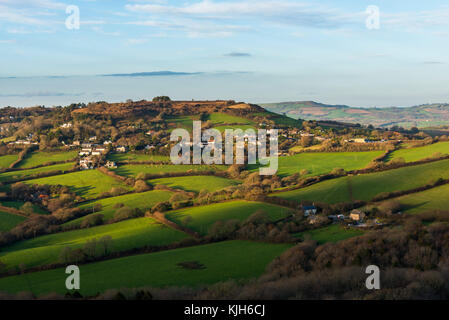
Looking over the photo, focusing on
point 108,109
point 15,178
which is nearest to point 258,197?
point 15,178

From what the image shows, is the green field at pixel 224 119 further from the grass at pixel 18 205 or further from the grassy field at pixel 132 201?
the grass at pixel 18 205

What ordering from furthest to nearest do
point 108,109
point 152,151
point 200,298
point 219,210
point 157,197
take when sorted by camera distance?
point 108,109 → point 152,151 → point 157,197 → point 219,210 → point 200,298

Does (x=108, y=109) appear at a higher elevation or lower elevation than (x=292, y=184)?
higher

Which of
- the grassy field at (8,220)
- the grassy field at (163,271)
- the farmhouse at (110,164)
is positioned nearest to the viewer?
the grassy field at (163,271)

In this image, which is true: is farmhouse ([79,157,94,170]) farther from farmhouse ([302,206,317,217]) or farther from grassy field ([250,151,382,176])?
farmhouse ([302,206,317,217])

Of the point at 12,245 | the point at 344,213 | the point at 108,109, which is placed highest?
the point at 108,109

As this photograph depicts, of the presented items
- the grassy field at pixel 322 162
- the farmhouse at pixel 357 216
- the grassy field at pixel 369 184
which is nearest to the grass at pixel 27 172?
the grassy field at pixel 322 162
